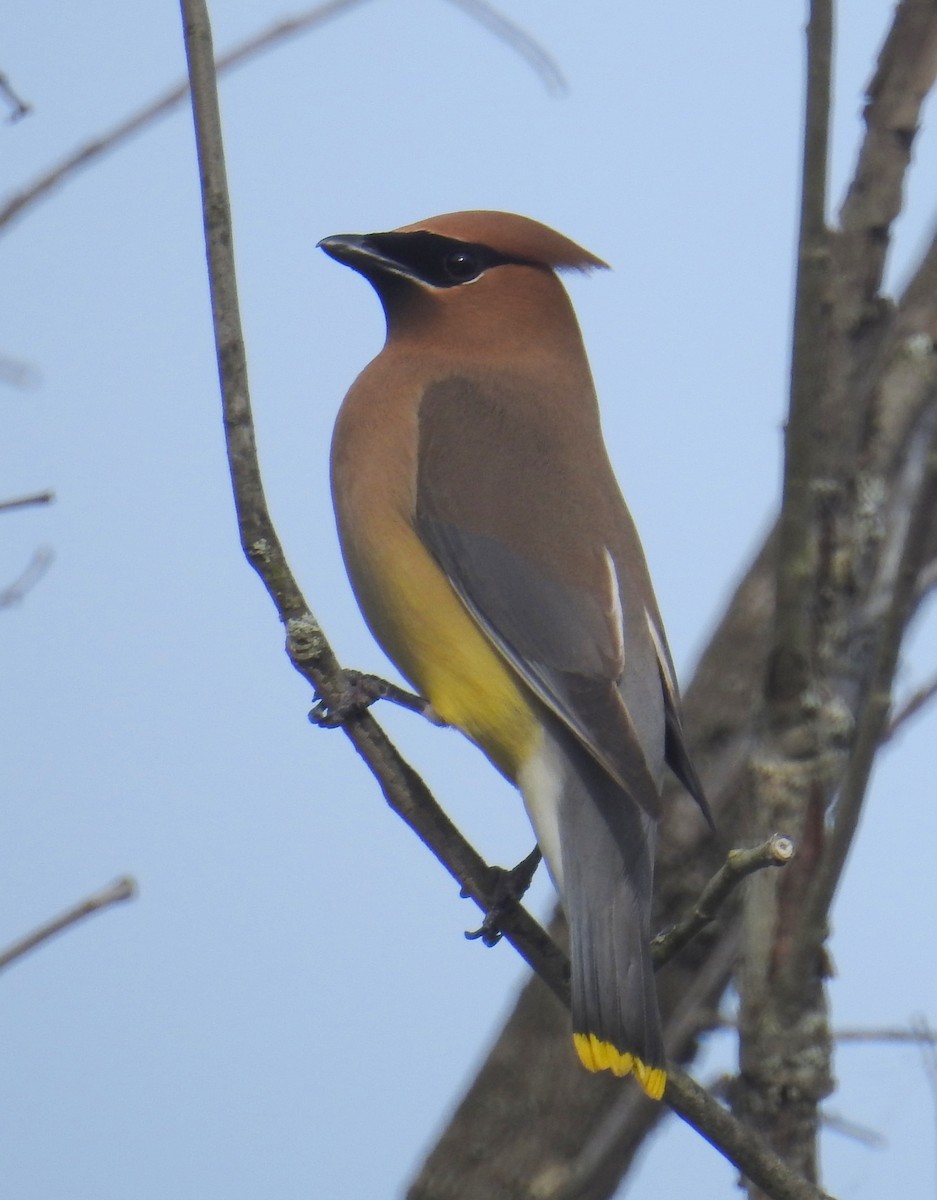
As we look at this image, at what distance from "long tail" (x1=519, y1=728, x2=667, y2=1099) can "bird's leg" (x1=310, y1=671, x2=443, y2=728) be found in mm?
267

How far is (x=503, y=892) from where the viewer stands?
9.45 feet

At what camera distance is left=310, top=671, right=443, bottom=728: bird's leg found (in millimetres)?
2840

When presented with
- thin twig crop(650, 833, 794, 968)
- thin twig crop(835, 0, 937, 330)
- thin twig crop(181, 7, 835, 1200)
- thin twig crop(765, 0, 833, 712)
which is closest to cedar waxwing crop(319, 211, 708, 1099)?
thin twig crop(181, 7, 835, 1200)

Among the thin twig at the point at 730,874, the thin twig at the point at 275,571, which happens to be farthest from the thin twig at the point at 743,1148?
the thin twig at the point at 275,571

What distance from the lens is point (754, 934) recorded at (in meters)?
2.70

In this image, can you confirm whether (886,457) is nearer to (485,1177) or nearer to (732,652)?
(732,652)

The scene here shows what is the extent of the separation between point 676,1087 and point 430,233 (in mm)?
2122

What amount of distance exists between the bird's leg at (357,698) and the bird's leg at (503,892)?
350 mm

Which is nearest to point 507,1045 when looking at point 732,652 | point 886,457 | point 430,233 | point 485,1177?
point 485,1177

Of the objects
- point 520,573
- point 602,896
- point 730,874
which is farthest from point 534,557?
point 730,874

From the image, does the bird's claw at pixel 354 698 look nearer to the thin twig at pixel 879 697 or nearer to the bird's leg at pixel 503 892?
the bird's leg at pixel 503 892

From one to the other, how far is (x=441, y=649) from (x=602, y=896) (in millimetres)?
588

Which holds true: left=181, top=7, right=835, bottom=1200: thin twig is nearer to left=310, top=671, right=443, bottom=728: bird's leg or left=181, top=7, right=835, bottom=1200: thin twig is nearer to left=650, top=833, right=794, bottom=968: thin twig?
left=310, top=671, right=443, bottom=728: bird's leg

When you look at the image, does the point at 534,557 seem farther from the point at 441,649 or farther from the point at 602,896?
the point at 602,896
